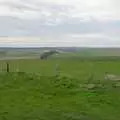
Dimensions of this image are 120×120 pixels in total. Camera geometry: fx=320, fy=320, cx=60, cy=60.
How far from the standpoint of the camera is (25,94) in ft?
56.6

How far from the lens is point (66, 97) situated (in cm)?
1667

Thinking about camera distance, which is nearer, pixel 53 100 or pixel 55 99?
pixel 53 100

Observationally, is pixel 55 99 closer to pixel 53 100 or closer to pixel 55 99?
pixel 55 99

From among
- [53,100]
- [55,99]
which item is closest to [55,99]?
[55,99]

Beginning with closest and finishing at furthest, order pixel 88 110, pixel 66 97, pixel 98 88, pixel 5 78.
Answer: pixel 88 110
pixel 66 97
pixel 98 88
pixel 5 78

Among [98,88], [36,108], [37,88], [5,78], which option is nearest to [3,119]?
[36,108]

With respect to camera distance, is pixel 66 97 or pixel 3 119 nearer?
pixel 3 119

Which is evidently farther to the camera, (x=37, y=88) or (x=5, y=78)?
(x=5, y=78)

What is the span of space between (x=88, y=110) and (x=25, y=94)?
4.79m

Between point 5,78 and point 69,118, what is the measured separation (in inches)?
441

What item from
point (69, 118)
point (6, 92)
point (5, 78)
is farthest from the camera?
point (5, 78)

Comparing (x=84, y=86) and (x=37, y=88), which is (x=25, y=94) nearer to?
(x=37, y=88)

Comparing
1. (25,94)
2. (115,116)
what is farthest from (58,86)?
(115,116)

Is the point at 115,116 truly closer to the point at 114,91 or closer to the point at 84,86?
the point at 114,91
